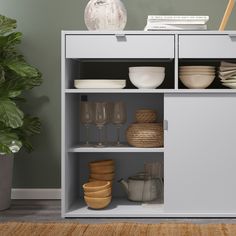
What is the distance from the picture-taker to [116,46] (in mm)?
2625

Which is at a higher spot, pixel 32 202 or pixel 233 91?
pixel 233 91

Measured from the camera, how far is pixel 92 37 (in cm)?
263

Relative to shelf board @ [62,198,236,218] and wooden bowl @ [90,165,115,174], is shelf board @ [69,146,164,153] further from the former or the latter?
shelf board @ [62,198,236,218]

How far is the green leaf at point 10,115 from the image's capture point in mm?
2598

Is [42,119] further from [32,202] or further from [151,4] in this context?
[151,4]

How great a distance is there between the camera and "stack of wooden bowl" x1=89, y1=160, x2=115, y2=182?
290cm

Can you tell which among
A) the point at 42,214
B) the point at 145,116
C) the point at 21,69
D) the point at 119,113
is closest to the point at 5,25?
the point at 21,69

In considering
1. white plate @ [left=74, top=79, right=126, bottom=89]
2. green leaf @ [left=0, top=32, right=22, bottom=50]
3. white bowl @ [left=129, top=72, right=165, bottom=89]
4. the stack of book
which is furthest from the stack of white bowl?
green leaf @ [left=0, top=32, right=22, bottom=50]

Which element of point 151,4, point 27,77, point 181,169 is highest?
point 151,4

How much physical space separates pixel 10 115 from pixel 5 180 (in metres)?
0.45

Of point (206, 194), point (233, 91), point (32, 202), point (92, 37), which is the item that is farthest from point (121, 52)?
point (32, 202)

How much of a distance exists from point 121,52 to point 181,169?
720 mm

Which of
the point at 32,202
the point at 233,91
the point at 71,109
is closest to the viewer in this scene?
the point at 233,91

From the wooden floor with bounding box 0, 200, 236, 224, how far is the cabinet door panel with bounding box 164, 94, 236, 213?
0.08 metres
